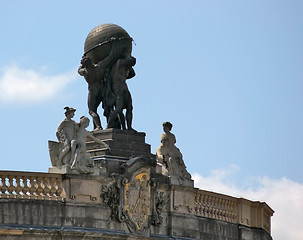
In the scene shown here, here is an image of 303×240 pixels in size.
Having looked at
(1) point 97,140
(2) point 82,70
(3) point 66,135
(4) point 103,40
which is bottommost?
(3) point 66,135

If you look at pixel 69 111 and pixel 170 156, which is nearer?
pixel 69 111

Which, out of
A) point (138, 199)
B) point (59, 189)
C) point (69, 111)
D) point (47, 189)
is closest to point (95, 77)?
point (69, 111)

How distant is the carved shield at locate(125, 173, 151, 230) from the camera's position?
4531cm

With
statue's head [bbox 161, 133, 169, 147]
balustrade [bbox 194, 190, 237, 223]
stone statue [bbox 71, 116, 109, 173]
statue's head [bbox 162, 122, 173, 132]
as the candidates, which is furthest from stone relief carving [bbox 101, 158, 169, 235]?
statue's head [bbox 162, 122, 173, 132]

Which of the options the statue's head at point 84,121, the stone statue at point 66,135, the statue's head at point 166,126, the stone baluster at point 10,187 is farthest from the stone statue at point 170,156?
the stone baluster at point 10,187

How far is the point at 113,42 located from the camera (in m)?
48.0

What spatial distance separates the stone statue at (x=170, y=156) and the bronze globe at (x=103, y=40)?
315 cm

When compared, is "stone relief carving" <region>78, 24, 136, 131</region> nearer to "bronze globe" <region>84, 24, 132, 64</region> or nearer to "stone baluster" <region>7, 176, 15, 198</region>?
"bronze globe" <region>84, 24, 132, 64</region>

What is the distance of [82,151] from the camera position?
4497 centimetres

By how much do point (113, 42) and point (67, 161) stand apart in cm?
531

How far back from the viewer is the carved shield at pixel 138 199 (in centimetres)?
4531

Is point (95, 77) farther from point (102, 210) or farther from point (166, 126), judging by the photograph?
point (102, 210)

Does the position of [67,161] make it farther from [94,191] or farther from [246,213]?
[246,213]

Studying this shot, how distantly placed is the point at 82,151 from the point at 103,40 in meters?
4.90
